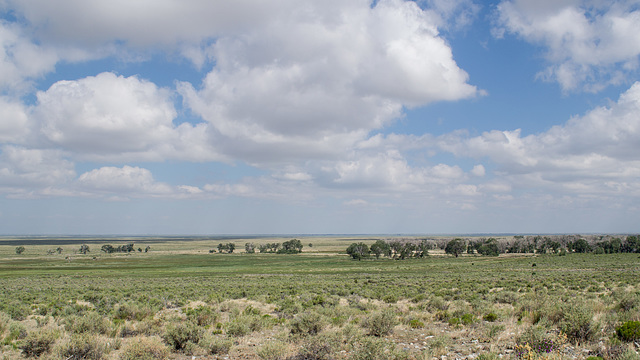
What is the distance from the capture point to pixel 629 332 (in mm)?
9898

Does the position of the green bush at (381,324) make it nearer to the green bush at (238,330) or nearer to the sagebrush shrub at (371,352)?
the sagebrush shrub at (371,352)

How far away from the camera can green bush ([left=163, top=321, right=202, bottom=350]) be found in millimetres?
11789

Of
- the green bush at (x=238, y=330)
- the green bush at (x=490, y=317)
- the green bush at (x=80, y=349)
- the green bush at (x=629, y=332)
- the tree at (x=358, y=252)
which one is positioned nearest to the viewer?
the green bush at (x=629, y=332)

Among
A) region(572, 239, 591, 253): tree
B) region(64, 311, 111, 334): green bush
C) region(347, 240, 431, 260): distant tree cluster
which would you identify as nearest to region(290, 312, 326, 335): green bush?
region(64, 311, 111, 334): green bush

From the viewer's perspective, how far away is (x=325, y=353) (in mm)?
10391

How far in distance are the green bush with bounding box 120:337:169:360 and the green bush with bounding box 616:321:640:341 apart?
43.2 ft

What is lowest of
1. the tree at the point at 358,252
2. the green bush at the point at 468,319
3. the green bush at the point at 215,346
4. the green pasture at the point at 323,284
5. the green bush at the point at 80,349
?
the tree at the point at 358,252

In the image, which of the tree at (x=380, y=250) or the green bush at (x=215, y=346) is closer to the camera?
the green bush at (x=215, y=346)

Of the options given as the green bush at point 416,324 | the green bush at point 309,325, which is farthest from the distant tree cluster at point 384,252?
the green bush at point 309,325

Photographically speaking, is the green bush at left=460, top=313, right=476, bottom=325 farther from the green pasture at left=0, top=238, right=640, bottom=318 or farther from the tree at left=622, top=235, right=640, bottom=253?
the tree at left=622, top=235, right=640, bottom=253

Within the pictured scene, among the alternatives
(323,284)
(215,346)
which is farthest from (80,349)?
(323,284)

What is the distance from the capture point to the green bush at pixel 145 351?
32.4ft

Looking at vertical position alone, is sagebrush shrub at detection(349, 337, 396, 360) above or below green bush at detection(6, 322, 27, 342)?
above

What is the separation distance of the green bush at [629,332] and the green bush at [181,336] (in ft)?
42.0
